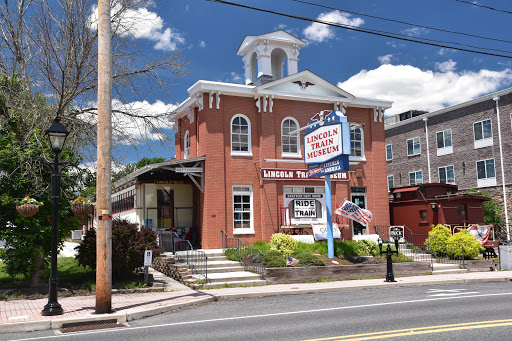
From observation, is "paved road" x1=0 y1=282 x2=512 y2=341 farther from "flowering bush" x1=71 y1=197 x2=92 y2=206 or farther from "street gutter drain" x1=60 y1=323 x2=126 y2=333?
"flowering bush" x1=71 y1=197 x2=92 y2=206

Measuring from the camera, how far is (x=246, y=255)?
19.1 meters

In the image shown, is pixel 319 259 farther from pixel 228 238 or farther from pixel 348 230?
pixel 348 230

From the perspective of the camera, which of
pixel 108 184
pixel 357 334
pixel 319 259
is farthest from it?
pixel 319 259

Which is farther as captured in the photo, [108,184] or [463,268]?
[463,268]

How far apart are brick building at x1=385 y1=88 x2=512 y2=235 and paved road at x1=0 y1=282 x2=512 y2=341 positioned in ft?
76.3

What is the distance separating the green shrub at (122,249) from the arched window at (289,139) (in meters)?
9.77

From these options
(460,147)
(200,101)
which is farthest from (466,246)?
(460,147)

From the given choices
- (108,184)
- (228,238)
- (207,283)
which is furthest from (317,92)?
(108,184)

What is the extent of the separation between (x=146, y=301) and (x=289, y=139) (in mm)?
12947

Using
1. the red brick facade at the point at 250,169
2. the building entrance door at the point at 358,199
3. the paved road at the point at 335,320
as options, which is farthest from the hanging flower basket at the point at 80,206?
the building entrance door at the point at 358,199

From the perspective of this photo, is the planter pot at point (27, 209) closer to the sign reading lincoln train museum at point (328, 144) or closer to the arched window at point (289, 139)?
the sign reading lincoln train museum at point (328, 144)

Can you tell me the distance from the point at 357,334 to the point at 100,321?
556 centimetres

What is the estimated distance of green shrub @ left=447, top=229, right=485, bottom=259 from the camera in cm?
2178

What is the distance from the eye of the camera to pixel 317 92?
24656 mm
